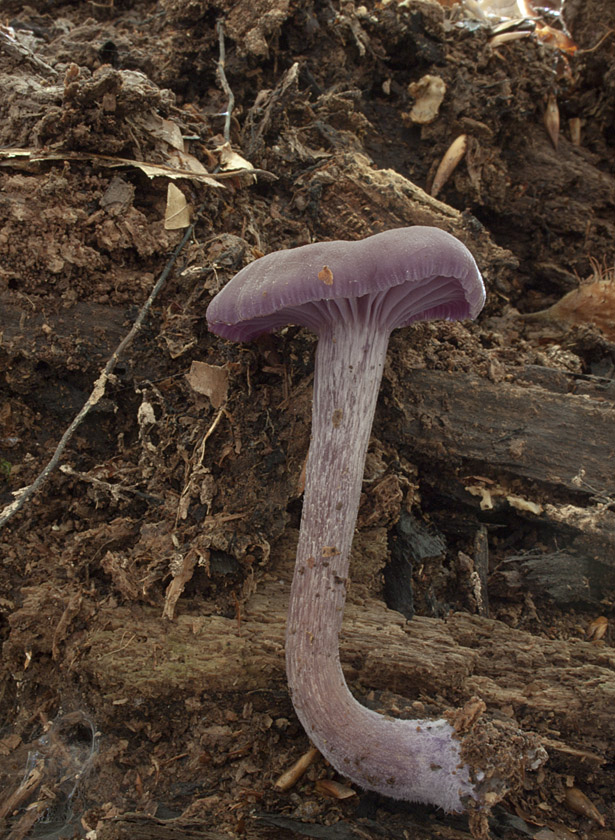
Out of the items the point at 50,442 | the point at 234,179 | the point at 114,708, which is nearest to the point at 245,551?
the point at 114,708

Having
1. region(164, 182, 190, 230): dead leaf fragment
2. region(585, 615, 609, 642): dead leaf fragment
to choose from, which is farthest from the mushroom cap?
region(585, 615, 609, 642): dead leaf fragment

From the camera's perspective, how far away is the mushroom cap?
1.92 m

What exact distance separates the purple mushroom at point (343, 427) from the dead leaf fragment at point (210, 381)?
22 centimetres

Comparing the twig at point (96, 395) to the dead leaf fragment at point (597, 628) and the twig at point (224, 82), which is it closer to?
the twig at point (224, 82)

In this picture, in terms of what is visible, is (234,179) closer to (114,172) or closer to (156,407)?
(114,172)

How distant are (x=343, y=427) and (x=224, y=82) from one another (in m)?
2.56

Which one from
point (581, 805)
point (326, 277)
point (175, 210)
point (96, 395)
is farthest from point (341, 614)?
point (175, 210)

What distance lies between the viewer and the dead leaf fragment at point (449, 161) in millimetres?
3670

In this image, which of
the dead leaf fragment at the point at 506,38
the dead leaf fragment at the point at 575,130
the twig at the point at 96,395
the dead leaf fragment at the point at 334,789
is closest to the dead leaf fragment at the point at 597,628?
the dead leaf fragment at the point at 334,789

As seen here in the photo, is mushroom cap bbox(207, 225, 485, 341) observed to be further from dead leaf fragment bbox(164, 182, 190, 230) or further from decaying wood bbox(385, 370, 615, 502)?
dead leaf fragment bbox(164, 182, 190, 230)

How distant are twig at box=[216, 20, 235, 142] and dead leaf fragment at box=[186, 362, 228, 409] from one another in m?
1.56

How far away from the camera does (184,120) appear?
3314mm

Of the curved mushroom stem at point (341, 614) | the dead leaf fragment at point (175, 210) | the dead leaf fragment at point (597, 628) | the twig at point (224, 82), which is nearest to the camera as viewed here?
the curved mushroom stem at point (341, 614)

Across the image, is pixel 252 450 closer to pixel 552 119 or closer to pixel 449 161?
pixel 449 161
